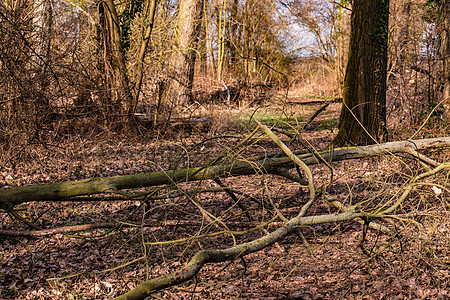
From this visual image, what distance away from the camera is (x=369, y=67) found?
6570 millimetres

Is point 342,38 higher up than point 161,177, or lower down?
higher up

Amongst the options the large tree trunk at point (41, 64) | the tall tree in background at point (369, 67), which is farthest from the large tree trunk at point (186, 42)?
the tall tree in background at point (369, 67)

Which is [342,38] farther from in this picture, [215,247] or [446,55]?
[215,247]

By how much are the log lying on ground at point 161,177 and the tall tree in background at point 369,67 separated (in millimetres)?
2329

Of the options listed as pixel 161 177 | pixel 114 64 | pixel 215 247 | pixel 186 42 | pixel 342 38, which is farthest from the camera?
pixel 342 38

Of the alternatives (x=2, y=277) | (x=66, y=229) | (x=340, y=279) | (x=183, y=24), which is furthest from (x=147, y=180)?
(x=183, y=24)

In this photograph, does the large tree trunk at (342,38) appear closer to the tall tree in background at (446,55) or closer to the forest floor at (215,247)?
the tall tree in background at (446,55)

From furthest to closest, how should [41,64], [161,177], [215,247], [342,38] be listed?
[342,38] → [41,64] → [215,247] → [161,177]

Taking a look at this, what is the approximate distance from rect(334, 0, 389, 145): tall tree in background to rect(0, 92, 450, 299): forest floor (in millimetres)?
580

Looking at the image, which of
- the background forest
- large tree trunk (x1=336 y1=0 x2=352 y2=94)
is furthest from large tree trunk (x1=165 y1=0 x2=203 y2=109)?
large tree trunk (x1=336 y1=0 x2=352 y2=94)

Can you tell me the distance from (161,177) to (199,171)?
1.26 ft

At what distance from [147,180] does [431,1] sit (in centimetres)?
794

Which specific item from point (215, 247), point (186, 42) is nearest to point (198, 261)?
point (215, 247)

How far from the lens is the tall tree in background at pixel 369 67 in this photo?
21.4 feet
